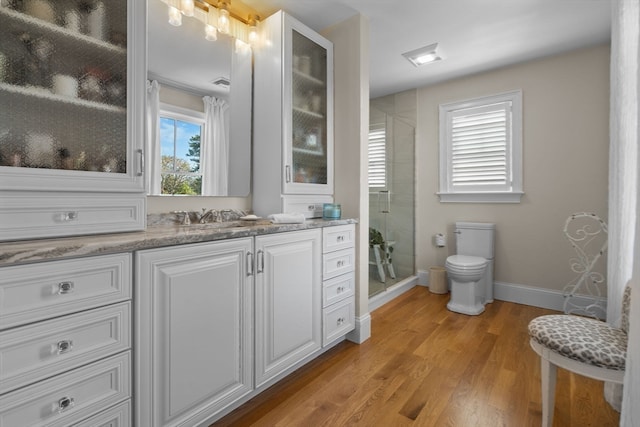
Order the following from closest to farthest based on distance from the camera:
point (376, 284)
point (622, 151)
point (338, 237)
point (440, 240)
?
point (622, 151)
point (338, 237)
point (376, 284)
point (440, 240)

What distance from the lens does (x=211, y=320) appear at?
143cm

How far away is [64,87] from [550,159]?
377 centimetres

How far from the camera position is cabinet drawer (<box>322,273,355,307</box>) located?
83.3 inches

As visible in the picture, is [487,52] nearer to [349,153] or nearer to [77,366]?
[349,153]

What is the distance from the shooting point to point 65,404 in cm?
103

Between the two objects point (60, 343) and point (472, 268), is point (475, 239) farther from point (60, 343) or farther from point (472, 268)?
point (60, 343)

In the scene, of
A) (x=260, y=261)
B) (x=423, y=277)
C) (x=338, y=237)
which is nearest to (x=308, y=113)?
(x=338, y=237)

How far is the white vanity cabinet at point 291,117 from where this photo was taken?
7.00 feet

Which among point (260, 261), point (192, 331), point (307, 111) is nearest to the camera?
point (192, 331)

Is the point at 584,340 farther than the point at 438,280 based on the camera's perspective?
No

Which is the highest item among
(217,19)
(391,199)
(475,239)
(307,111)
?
(217,19)

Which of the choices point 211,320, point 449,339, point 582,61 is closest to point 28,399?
point 211,320

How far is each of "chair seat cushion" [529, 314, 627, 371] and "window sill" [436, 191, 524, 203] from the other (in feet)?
6.52

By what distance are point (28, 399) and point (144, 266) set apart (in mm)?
492
